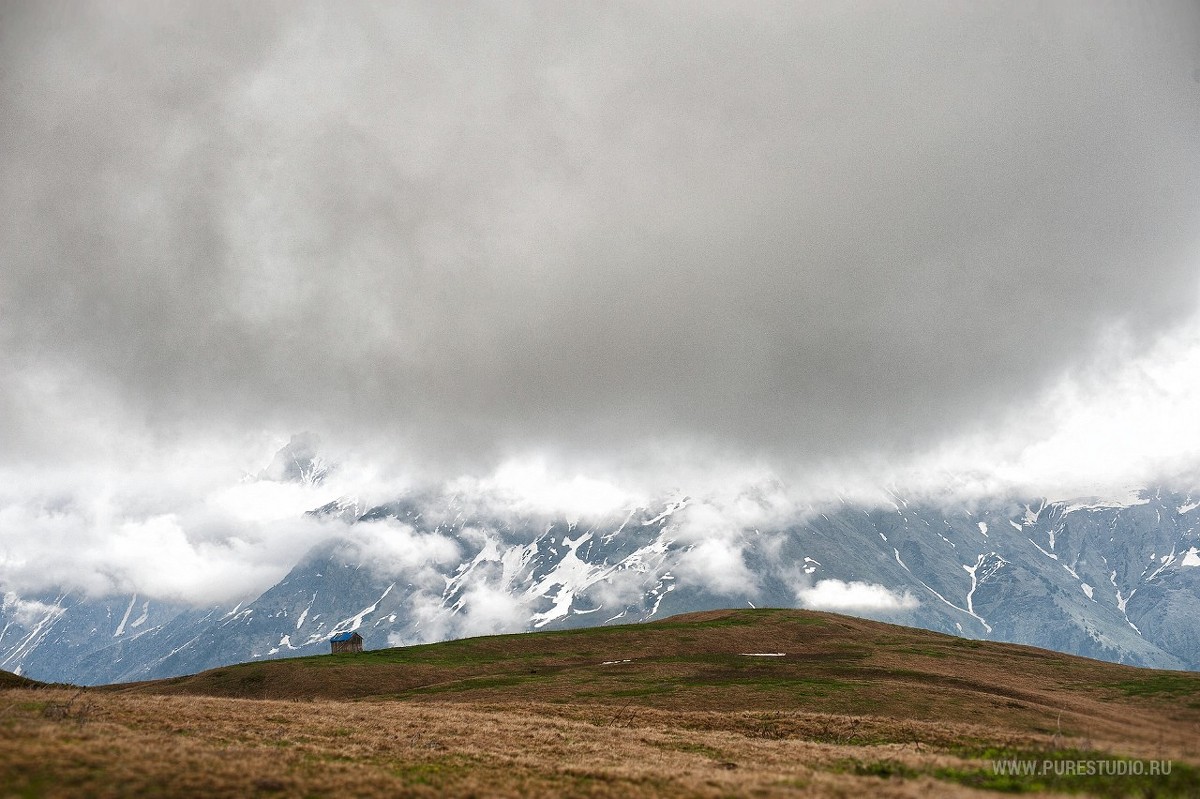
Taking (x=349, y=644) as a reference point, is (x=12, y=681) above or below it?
below

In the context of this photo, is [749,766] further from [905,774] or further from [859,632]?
[859,632]

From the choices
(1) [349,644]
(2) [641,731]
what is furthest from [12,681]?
(1) [349,644]

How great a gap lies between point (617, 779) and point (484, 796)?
21.3ft

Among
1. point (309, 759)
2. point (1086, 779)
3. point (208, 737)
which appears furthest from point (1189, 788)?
point (208, 737)

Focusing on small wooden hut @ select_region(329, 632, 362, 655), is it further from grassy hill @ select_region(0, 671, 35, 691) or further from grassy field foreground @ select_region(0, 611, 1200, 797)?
grassy hill @ select_region(0, 671, 35, 691)

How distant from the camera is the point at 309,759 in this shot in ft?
99.9

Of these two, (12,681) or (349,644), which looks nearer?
(12,681)

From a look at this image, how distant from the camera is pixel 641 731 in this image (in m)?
48.4

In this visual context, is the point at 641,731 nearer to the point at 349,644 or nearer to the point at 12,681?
the point at 12,681

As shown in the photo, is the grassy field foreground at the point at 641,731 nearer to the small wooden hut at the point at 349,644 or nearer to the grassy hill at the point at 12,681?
the grassy hill at the point at 12,681

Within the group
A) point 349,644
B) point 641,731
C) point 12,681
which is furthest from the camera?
point 349,644

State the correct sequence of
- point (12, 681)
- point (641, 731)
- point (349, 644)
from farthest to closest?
1. point (349, 644)
2. point (12, 681)
3. point (641, 731)

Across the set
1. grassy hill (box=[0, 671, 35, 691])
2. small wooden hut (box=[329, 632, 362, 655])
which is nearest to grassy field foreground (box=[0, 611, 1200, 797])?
grassy hill (box=[0, 671, 35, 691])

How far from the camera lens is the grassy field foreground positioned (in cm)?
2614
